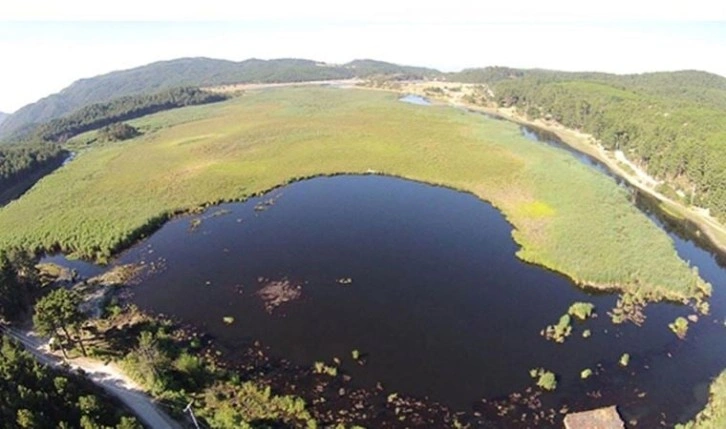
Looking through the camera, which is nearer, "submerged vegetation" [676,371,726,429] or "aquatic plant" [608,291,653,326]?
"submerged vegetation" [676,371,726,429]

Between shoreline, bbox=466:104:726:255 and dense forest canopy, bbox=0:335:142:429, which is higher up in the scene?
shoreline, bbox=466:104:726:255

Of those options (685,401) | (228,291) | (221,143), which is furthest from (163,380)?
(221,143)

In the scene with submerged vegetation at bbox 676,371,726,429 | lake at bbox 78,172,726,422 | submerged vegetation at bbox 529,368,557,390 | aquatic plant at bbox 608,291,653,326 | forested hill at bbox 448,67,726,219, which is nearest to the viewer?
submerged vegetation at bbox 676,371,726,429

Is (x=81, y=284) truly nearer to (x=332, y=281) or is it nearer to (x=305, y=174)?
(x=332, y=281)

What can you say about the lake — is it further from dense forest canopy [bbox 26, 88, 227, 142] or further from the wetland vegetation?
dense forest canopy [bbox 26, 88, 227, 142]

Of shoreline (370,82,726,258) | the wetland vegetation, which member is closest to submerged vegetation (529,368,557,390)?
the wetland vegetation

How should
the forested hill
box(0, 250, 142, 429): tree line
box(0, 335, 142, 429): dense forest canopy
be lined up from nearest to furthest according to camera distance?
box(0, 335, 142, 429): dense forest canopy → box(0, 250, 142, 429): tree line → the forested hill

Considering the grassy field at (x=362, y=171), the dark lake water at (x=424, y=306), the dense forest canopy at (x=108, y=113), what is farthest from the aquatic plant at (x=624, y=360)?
the dense forest canopy at (x=108, y=113)
